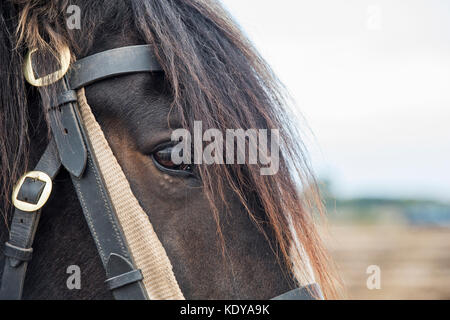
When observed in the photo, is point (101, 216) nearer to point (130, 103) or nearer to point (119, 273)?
point (119, 273)

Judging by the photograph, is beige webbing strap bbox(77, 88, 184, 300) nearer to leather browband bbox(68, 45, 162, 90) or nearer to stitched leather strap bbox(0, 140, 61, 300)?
leather browband bbox(68, 45, 162, 90)

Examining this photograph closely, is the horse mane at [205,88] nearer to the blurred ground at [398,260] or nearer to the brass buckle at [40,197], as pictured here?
the brass buckle at [40,197]

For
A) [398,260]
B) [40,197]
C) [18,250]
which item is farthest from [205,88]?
[398,260]

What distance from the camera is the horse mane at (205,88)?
150 cm

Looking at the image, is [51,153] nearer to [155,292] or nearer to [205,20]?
[155,292]

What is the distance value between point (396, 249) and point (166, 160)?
10.8 m

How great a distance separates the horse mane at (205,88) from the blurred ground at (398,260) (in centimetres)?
393

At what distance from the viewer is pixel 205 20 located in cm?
171

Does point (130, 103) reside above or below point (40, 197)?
above

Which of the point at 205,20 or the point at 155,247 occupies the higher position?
the point at 205,20

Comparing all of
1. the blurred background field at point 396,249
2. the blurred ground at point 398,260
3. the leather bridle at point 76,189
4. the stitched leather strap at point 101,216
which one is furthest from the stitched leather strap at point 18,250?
the blurred ground at point 398,260

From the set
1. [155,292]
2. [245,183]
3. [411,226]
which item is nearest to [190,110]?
[245,183]

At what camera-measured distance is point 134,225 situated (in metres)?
1.45
